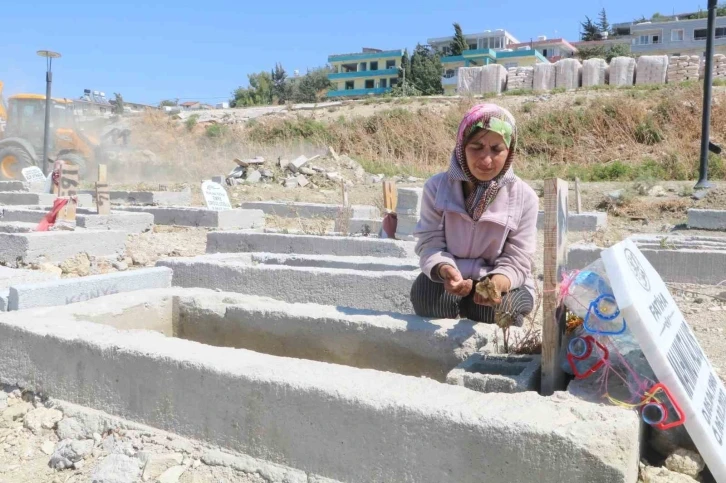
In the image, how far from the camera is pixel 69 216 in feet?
26.8

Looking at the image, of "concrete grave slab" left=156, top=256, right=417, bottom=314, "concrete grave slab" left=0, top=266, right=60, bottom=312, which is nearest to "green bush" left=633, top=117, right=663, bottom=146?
"concrete grave slab" left=156, top=256, right=417, bottom=314

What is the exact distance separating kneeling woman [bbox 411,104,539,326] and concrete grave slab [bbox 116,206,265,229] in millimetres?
6827

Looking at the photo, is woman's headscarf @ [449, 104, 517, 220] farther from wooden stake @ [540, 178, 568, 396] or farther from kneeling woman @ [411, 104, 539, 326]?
wooden stake @ [540, 178, 568, 396]

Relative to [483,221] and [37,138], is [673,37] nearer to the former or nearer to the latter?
[37,138]

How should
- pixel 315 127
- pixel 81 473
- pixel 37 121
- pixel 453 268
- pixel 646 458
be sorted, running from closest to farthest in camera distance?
pixel 646 458, pixel 81 473, pixel 453 268, pixel 37 121, pixel 315 127

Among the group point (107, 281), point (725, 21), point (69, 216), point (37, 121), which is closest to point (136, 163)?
point (37, 121)

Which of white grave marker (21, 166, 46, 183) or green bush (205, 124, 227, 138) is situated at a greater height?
green bush (205, 124, 227, 138)

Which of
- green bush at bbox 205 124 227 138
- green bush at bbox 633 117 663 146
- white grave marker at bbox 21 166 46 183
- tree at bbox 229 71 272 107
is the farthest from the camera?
tree at bbox 229 71 272 107

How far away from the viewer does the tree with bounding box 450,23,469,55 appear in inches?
2544

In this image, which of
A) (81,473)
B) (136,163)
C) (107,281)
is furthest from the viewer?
(136,163)

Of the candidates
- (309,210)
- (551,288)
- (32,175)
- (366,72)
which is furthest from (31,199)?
(366,72)

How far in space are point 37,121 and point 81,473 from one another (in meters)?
19.3

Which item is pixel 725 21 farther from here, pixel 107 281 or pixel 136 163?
pixel 107 281

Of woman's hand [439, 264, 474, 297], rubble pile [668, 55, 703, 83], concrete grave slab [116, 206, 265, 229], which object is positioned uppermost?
rubble pile [668, 55, 703, 83]
